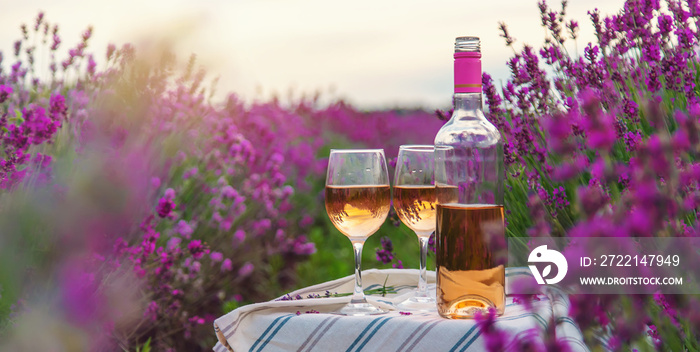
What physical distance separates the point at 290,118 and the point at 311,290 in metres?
5.07

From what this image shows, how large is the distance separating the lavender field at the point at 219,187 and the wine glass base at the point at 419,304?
1.36 ft

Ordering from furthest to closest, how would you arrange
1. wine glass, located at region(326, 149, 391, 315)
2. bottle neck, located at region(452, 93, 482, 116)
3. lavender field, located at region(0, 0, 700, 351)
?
wine glass, located at region(326, 149, 391, 315), bottle neck, located at region(452, 93, 482, 116), lavender field, located at region(0, 0, 700, 351)

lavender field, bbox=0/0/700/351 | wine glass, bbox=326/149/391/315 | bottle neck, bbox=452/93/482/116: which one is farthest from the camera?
wine glass, bbox=326/149/391/315

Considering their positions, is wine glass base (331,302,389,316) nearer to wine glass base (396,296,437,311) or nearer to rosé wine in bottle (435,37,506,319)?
wine glass base (396,296,437,311)

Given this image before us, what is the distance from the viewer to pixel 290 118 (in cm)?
717

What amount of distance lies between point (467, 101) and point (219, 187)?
9.56 ft

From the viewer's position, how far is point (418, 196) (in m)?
2.00

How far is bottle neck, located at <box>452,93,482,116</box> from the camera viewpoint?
5.84 ft

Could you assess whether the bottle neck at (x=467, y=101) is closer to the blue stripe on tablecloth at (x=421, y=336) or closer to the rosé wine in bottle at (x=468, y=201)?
the rosé wine in bottle at (x=468, y=201)

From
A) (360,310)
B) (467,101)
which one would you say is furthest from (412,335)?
(467,101)

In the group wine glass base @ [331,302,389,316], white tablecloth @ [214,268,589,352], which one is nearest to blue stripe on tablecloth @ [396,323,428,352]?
white tablecloth @ [214,268,589,352]

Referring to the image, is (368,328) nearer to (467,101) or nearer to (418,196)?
(418,196)

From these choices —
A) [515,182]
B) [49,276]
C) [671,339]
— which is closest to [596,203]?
[671,339]

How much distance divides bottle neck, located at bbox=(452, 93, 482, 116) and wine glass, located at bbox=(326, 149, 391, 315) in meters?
0.32
